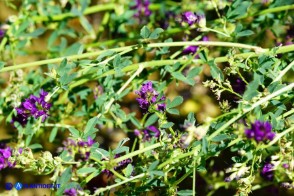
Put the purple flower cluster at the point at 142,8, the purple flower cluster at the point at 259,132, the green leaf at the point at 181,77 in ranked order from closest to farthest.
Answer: the purple flower cluster at the point at 259,132 → the green leaf at the point at 181,77 → the purple flower cluster at the point at 142,8

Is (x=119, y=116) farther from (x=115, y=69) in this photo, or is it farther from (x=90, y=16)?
(x=90, y=16)

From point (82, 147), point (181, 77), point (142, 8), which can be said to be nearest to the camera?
point (82, 147)

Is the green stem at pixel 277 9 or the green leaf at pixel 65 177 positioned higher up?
the green stem at pixel 277 9

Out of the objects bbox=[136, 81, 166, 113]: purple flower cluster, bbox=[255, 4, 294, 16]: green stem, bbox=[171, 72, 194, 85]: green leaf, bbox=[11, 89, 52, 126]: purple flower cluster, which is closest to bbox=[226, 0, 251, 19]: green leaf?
bbox=[255, 4, 294, 16]: green stem

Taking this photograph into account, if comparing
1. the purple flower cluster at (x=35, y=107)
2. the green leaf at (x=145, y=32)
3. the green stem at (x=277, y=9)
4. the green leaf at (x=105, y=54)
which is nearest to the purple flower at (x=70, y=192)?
the purple flower cluster at (x=35, y=107)

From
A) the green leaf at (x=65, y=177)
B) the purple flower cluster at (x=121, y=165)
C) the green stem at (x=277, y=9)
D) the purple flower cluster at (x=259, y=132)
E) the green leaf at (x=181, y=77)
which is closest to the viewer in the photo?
the purple flower cluster at (x=259, y=132)

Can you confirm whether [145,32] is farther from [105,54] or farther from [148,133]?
[148,133]

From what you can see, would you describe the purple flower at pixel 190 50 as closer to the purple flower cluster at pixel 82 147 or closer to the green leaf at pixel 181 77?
the green leaf at pixel 181 77

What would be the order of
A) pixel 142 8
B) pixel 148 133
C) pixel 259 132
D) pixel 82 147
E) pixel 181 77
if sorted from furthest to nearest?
1. pixel 142 8
2. pixel 148 133
3. pixel 181 77
4. pixel 82 147
5. pixel 259 132

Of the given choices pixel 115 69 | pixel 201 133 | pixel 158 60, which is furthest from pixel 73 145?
pixel 201 133

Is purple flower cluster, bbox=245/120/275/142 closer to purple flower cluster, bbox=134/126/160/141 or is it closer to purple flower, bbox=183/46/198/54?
purple flower cluster, bbox=134/126/160/141

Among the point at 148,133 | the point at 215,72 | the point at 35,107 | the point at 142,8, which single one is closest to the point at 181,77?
the point at 215,72
